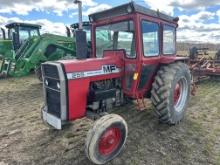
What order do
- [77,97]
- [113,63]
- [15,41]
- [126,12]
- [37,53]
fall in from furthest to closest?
[15,41] → [37,53] → [113,63] → [126,12] → [77,97]

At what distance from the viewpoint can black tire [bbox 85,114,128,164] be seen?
12.4 ft

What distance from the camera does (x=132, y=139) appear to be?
485cm

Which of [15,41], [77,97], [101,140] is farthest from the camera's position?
[15,41]

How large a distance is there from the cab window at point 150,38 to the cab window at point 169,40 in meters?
0.37

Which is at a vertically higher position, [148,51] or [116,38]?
[116,38]

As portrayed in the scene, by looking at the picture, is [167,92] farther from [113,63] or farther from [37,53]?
[37,53]

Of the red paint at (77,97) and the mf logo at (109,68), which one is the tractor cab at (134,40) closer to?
the mf logo at (109,68)

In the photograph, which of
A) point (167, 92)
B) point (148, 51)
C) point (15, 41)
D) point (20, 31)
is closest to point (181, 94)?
point (167, 92)

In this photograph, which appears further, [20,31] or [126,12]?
[20,31]

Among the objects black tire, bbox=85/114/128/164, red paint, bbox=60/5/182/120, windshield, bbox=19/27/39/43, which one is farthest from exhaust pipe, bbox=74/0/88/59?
windshield, bbox=19/27/39/43

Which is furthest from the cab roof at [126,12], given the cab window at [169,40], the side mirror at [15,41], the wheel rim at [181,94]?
the side mirror at [15,41]

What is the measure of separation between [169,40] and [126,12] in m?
1.67

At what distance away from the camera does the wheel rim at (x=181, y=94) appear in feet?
19.3

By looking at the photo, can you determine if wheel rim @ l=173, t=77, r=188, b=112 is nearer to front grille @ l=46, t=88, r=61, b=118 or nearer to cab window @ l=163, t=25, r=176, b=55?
cab window @ l=163, t=25, r=176, b=55
